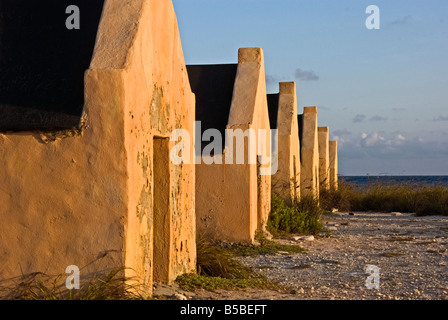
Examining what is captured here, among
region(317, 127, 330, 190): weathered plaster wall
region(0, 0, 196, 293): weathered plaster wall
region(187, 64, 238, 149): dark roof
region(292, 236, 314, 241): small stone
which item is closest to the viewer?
region(0, 0, 196, 293): weathered plaster wall

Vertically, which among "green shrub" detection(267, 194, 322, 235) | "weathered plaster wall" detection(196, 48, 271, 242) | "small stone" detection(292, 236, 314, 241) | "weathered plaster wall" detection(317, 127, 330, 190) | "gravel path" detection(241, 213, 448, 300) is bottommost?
"gravel path" detection(241, 213, 448, 300)

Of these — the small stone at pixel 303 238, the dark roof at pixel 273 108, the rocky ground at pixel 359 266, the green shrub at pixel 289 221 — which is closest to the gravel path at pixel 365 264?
the rocky ground at pixel 359 266

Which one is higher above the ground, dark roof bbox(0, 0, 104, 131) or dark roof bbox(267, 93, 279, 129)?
dark roof bbox(267, 93, 279, 129)

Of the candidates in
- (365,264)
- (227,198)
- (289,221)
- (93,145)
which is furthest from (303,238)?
(93,145)

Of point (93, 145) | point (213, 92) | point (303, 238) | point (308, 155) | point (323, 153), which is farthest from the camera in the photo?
point (323, 153)

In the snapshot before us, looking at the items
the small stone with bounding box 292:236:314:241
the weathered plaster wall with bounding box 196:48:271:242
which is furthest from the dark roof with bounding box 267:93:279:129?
the weathered plaster wall with bounding box 196:48:271:242

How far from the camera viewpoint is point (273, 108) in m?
17.2

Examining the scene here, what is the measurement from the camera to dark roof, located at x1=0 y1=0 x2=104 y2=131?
5.13 m

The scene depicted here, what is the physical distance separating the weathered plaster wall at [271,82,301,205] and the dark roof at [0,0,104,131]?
33.1ft

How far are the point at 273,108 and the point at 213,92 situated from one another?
5131 millimetres

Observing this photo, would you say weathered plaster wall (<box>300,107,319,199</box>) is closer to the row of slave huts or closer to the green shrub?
the green shrub

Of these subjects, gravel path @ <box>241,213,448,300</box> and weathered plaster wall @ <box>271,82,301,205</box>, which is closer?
gravel path @ <box>241,213,448,300</box>

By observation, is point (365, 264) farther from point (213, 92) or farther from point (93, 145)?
point (93, 145)
